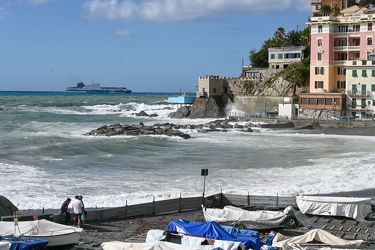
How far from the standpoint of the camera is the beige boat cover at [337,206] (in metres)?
26.0

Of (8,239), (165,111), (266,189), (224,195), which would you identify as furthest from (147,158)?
(165,111)

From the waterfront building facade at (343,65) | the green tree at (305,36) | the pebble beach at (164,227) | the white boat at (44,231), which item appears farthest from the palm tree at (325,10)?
the white boat at (44,231)

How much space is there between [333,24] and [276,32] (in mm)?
31540

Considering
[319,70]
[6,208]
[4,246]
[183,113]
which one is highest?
[319,70]

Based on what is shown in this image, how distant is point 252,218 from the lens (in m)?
23.8

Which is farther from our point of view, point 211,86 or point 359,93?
point 211,86

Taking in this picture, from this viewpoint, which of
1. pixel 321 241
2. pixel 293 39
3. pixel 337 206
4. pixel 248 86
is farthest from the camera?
pixel 293 39

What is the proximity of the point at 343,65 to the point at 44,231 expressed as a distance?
210 feet

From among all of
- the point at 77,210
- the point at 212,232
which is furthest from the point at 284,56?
the point at 212,232

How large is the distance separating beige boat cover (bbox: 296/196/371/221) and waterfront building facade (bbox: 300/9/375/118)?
48.8 meters

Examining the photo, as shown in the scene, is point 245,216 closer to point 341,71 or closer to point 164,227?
point 164,227

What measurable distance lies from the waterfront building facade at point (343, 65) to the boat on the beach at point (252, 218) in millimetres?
51966

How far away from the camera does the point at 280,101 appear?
8519 centimetres

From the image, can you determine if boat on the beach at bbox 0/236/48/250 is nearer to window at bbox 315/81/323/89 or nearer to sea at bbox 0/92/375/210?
sea at bbox 0/92/375/210
